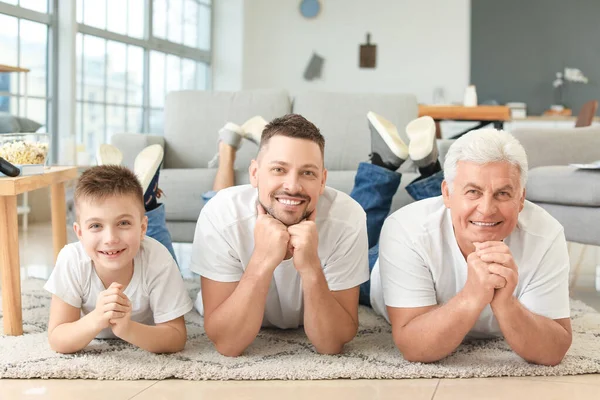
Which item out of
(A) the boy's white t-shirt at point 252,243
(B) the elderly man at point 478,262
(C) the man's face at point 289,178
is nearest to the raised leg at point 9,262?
(A) the boy's white t-shirt at point 252,243

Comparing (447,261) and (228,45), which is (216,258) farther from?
(228,45)

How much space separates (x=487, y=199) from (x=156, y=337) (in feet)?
2.98

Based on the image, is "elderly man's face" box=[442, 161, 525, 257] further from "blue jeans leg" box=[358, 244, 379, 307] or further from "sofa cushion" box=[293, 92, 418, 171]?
"sofa cushion" box=[293, 92, 418, 171]

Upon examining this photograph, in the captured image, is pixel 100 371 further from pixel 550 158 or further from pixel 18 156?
pixel 550 158

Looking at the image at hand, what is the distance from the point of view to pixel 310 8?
326 inches

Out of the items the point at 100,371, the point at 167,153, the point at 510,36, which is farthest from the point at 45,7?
the point at 510,36

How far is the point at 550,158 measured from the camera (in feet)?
12.0

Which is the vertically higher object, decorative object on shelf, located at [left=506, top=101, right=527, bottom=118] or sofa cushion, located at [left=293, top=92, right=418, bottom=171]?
decorative object on shelf, located at [left=506, top=101, right=527, bottom=118]

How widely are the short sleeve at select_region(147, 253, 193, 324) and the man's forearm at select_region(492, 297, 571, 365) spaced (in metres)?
0.82

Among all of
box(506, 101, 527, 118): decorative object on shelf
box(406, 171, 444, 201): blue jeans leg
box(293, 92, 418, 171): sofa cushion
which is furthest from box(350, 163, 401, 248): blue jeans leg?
box(506, 101, 527, 118): decorative object on shelf

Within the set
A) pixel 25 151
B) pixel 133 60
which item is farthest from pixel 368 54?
pixel 25 151

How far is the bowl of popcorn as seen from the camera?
2176 millimetres

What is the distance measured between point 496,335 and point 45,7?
4.18 meters

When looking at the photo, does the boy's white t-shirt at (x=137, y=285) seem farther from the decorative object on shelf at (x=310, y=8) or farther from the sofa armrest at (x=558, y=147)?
the decorative object on shelf at (x=310, y=8)
